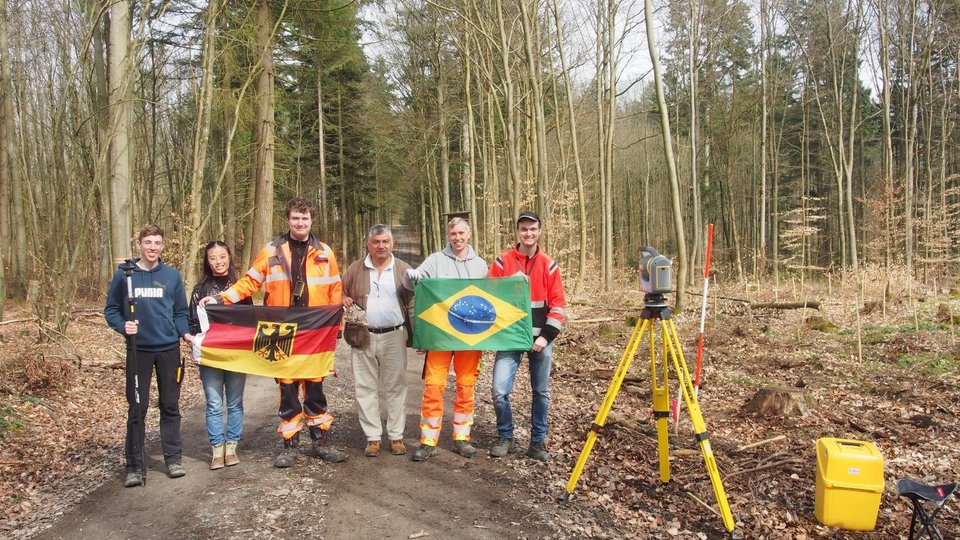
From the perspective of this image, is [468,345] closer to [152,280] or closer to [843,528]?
[152,280]

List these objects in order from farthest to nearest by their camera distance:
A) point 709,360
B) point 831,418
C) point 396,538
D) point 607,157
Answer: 1. point 607,157
2. point 709,360
3. point 831,418
4. point 396,538

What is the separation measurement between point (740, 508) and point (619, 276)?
23.1 meters

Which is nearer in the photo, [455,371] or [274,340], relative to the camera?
[274,340]

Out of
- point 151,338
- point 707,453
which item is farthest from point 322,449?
point 707,453

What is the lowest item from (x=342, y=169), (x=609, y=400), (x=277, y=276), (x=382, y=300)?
(x=609, y=400)

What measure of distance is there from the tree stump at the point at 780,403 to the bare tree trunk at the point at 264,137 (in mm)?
12486

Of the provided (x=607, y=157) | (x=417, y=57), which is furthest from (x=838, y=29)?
(x=417, y=57)

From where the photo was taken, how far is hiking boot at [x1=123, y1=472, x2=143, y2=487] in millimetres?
4992

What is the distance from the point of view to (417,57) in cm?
2656

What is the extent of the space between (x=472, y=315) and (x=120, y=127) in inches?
283

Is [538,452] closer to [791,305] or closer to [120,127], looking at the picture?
[120,127]

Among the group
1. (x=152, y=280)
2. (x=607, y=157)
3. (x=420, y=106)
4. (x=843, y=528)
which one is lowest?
(x=843, y=528)

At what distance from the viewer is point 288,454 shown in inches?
212

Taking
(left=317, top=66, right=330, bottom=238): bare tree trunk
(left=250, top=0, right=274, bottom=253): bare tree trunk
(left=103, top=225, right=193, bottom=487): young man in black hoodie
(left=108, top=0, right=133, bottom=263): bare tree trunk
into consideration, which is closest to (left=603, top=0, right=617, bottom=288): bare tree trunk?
(left=250, top=0, right=274, bottom=253): bare tree trunk
